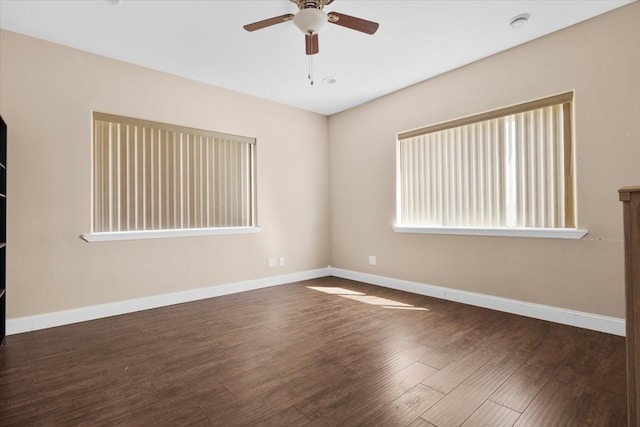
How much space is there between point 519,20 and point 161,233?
4.14 m

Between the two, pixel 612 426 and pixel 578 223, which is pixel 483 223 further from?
pixel 612 426

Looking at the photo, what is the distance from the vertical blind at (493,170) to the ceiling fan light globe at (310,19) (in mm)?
2165

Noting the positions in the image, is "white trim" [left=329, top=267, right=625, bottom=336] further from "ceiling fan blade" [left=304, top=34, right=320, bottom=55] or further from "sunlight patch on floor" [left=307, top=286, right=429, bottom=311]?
"ceiling fan blade" [left=304, top=34, right=320, bottom=55]

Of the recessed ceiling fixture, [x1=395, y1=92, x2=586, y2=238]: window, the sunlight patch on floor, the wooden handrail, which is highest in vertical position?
the recessed ceiling fixture

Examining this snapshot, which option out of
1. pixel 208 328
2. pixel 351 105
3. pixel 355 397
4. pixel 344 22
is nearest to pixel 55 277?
pixel 208 328

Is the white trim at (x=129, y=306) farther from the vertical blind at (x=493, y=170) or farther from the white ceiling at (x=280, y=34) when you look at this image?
the white ceiling at (x=280, y=34)

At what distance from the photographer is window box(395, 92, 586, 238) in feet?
9.71

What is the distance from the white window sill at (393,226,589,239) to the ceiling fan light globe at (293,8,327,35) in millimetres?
2603

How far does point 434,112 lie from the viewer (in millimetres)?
3877

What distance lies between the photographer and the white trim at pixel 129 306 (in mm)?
2852

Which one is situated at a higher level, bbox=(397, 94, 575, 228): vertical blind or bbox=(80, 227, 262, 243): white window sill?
bbox=(397, 94, 575, 228): vertical blind

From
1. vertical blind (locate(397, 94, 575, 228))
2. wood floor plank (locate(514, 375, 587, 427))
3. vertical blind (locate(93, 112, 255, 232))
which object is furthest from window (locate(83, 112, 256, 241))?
wood floor plank (locate(514, 375, 587, 427))

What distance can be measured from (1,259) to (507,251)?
15.3 feet

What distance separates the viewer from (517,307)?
10.4ft
